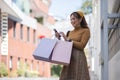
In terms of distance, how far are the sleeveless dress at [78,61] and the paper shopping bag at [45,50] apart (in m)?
0.26

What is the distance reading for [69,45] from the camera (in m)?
5.22

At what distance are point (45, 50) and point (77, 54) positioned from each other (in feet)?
1.23

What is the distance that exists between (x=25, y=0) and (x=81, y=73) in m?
38.0

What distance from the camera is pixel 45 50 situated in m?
5.20

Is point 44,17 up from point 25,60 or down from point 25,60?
up

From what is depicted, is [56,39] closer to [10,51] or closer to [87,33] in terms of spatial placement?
[87,33]

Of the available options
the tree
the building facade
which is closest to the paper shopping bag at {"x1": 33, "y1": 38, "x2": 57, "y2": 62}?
the building facade

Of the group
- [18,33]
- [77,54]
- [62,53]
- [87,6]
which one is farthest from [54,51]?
[87,6]

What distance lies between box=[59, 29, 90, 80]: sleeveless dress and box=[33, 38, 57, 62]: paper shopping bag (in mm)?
260

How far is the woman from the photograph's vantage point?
17.3ft

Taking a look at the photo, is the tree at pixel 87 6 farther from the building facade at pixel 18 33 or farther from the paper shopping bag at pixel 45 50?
the paper shopping bag at pixel 45 50

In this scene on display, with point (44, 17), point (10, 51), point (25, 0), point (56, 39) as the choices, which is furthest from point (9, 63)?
point (56, 39)

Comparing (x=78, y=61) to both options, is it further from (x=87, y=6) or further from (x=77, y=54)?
(x=87, y=6)

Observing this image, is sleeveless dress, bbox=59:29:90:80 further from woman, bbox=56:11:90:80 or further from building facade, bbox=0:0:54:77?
building facade, bbox=0:0:54:77
